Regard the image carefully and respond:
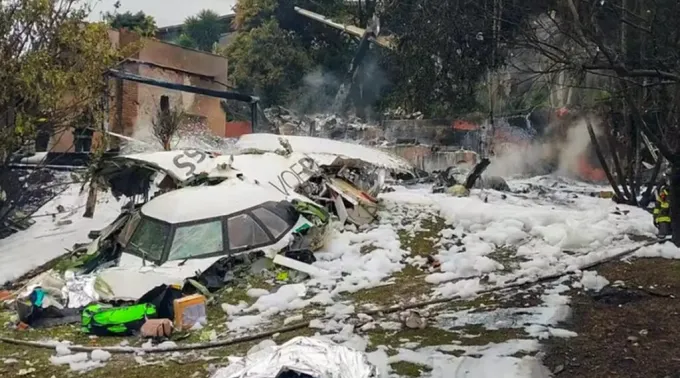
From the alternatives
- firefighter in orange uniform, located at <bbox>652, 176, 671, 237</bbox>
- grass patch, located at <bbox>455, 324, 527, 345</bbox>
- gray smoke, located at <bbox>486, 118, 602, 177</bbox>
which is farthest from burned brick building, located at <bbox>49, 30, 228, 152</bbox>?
grass patch, located at <bbox>455, 324, 527, 345</bbox>

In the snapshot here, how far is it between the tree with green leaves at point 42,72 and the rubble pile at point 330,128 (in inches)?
571

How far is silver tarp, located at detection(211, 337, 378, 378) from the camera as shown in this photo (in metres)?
4.24

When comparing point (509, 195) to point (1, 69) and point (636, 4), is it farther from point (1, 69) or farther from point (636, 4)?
point (1, 69)

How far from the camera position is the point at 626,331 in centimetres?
581

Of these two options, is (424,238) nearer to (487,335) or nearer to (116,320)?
(487,335)

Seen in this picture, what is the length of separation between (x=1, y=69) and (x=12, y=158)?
2209 millimetres

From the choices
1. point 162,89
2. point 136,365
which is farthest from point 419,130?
→ point 136,365

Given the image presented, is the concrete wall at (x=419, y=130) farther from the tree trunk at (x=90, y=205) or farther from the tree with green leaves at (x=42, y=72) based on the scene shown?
the tree with green leaves at (x=42, y=72)

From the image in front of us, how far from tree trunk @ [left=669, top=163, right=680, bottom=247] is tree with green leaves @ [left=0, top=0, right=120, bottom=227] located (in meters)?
9.30

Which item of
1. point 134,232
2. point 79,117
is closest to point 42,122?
point 79,117

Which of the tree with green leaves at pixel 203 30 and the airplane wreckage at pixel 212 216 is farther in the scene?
the tree with green leaves at pixel 203 30

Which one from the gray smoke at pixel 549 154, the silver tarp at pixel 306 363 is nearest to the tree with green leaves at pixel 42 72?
the silver tarp at pixel 306 363

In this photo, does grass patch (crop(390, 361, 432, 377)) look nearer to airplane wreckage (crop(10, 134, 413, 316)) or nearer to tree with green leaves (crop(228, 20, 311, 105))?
airplane wreckage (crop(10, 134, 413, 316))

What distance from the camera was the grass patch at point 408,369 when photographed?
531cm
